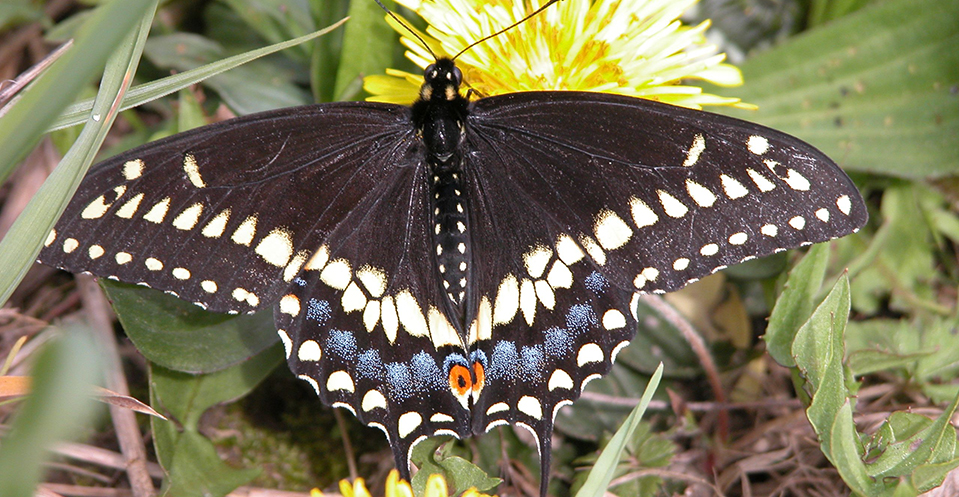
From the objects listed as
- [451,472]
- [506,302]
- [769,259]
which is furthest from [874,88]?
[451,472]

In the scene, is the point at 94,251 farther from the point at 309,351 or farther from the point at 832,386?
the point at 832,386

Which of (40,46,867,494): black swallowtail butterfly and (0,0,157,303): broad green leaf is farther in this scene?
(40,46,867,494): black swallowtail butterfly

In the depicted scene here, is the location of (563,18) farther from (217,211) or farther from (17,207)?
(17,207)

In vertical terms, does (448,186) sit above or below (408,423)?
above

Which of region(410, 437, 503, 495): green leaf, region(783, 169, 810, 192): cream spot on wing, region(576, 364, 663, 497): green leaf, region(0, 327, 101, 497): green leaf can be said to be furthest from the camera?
region(410, 437, 503, 495): green leaf

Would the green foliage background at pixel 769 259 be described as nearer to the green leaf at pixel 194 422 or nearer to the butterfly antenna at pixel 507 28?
the green leaf at pixel 194 422

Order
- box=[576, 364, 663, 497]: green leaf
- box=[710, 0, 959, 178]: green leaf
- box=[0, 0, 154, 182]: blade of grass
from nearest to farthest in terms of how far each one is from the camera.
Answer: box=[0, 0, 154, 182]: blade of grass
box=[576, 364, 663, 497]: green leaf
box=[710, 0, 959, 178]: green leaf

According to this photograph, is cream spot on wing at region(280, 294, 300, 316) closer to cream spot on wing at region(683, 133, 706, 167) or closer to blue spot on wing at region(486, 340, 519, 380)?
blue spot on wing at region(486, 340, 519, 380)

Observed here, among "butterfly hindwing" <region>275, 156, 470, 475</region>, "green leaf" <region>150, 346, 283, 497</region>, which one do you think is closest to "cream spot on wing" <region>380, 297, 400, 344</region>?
"butterfly hindwing" <region>275, 156, 470, 475</region>
